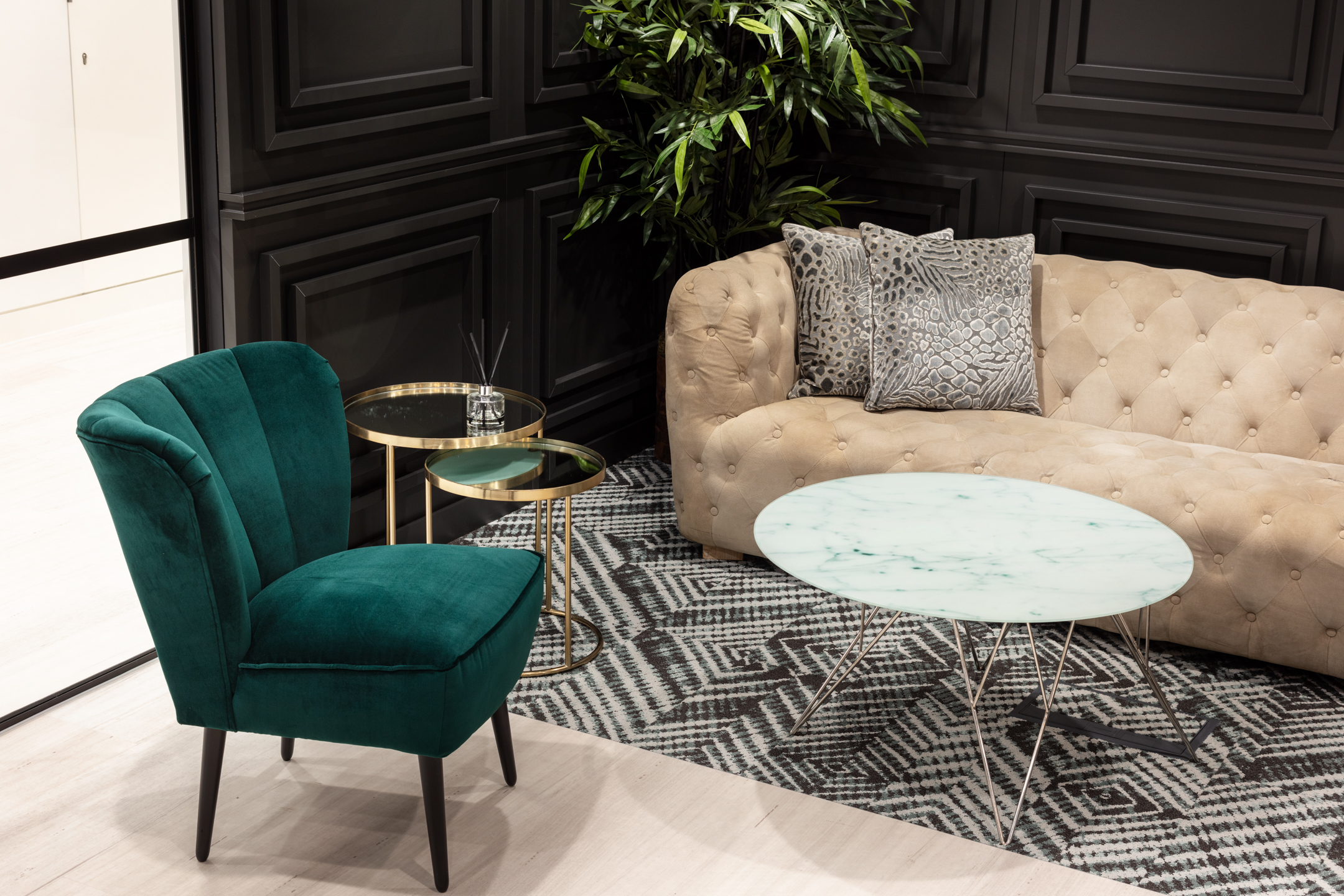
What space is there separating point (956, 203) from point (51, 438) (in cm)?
272

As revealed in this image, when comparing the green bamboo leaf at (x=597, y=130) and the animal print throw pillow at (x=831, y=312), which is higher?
the green bamboo leaf at (x=597, y=130)

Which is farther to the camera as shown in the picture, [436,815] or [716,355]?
[716,355]

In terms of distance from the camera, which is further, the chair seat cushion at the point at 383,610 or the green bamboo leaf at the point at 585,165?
the green bamboo leaf at the point at 585,165

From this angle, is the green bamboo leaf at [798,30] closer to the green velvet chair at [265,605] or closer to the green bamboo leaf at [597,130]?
the green bamboo leaf at [597,130]

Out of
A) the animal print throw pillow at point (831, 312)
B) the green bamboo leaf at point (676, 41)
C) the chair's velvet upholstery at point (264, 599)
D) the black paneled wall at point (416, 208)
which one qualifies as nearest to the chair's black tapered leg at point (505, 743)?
the chair's velvet upholstery at point (264, 599)

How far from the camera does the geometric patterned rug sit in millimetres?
2445

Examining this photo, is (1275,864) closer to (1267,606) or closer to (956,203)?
Result: (1267,606)

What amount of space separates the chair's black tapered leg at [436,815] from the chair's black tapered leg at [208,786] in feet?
1.19

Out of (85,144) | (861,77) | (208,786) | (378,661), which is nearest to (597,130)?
(861,77)

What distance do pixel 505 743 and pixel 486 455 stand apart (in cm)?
78

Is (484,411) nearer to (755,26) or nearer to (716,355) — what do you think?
(716,355)

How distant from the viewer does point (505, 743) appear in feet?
8.27

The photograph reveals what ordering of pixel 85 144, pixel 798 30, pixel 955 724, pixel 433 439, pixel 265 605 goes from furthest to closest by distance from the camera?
1. pixel 798 30
2. pixel 433 439
3. pixel 955 724
4. pixel 85 144
5. pixel 265 605

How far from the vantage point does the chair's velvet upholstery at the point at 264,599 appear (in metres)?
2.09
